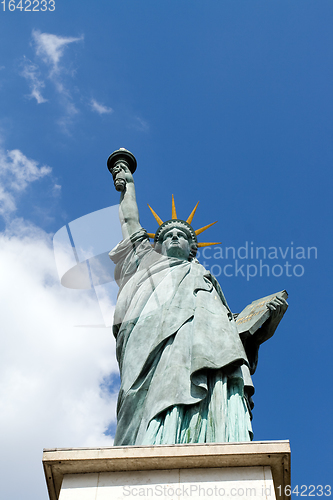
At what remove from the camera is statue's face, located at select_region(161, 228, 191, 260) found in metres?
9.01

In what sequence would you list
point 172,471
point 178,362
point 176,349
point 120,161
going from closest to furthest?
point 172,471, point 178,362, point 176,349, point 120,161

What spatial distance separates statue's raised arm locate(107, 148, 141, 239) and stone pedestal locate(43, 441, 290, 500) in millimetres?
4612

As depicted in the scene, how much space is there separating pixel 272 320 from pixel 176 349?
6.33 ft

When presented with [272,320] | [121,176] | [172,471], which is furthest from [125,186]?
[172,471]

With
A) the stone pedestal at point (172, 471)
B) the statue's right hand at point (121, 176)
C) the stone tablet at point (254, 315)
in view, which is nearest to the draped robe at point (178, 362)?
the stone tablet at point (254, 315)

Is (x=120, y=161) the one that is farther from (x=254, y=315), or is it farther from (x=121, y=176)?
(x=254, y=315)

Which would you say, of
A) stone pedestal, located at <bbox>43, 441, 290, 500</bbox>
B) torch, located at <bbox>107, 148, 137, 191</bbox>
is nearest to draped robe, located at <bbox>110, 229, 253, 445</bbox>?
stone pedestal, located at <bbox>43, 441, 290, 500</bbox>

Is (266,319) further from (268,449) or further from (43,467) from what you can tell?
(43,467)

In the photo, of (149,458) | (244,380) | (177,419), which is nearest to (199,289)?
(244,380)

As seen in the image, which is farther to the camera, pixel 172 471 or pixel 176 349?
pixel 176 349

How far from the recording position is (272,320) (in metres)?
8.16

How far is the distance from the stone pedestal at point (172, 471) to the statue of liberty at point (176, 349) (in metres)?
0.74

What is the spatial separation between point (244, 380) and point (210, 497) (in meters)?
1.99

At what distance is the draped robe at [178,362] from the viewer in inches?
235
